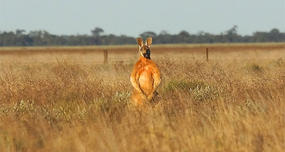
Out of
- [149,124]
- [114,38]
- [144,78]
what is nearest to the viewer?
[149,124]

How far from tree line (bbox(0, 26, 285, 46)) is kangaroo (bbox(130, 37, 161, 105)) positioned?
116 meters

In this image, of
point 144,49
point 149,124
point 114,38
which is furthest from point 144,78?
point 114,38

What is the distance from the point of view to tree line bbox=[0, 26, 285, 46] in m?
127

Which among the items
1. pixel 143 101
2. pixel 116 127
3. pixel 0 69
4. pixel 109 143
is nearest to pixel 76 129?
pixel 116 127

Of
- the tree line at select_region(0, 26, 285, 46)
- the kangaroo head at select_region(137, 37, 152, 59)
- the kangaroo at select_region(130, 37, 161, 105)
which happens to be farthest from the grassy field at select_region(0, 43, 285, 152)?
the tree line at select_region(0, 26, 285, 46)

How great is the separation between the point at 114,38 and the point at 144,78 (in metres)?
127

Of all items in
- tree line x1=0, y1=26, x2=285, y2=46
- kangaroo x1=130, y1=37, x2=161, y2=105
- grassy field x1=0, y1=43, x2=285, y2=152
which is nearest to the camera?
grassy field x1=0, y1=43, x2=285, y2=152

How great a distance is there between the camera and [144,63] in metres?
8.85

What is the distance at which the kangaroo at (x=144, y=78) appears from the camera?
8.82m

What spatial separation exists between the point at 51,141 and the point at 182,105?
2794 mm

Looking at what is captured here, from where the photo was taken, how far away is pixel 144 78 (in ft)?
29.0

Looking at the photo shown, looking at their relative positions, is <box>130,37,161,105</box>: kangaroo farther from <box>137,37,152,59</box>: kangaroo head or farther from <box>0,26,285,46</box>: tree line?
<box>0,26,285,46</box>: tree line

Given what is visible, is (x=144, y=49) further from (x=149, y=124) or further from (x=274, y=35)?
(x=274, y=35)

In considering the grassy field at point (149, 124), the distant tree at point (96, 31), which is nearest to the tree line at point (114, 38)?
the distant tree at point (96, 31)
